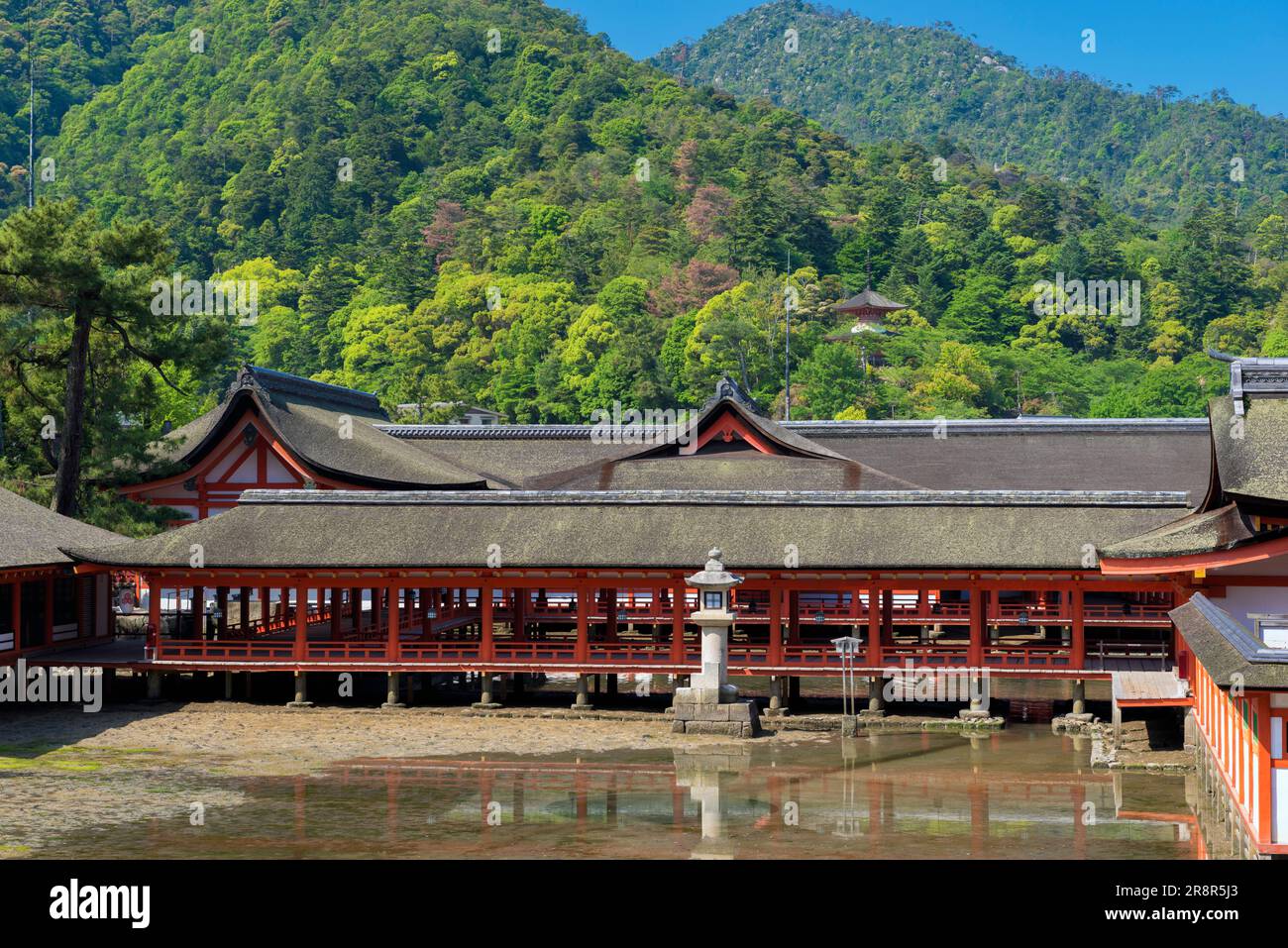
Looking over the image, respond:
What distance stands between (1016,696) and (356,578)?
62.2ft

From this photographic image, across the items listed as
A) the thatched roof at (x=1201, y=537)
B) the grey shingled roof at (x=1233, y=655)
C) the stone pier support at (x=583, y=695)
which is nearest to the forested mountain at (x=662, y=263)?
the stone pier support at (x=583, y=695)

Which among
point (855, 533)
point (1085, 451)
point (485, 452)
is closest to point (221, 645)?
point (855, 533)

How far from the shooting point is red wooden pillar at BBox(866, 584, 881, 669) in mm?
39906

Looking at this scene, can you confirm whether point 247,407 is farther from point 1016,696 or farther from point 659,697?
point 1016,696

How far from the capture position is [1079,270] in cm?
14538

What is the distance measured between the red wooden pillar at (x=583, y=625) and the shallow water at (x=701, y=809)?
552 cm

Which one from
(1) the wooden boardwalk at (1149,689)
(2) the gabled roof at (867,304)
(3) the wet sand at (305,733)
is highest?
(2) the gabled roof at (867,304)

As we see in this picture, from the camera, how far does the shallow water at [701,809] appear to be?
85.9 feet


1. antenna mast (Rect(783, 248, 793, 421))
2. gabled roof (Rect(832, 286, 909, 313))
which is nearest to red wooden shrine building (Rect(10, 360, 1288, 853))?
antenna mast (Rect(783, 248, 793, 421))

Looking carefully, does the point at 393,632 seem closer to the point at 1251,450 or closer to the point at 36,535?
the point at 36,535

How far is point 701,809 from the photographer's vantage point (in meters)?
29.5

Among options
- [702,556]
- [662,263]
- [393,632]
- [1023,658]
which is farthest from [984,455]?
[662,263]

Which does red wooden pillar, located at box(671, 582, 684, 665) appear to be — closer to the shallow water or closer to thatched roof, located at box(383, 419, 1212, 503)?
the shallow water

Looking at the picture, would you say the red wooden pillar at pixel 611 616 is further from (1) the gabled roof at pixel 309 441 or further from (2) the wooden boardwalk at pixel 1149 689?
(2) the wooden boardwalk at pixel 1149 689
